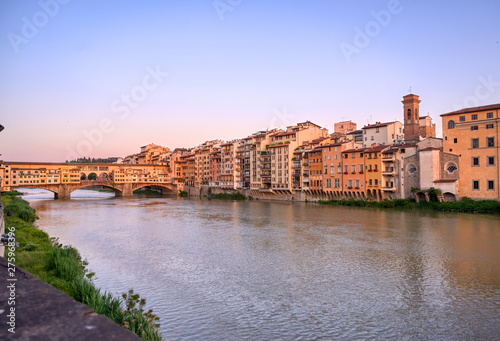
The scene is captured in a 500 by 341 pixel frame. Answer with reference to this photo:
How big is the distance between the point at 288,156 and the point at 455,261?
3814cm

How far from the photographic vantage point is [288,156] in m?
53.6

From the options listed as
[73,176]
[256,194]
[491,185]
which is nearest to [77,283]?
[491,185]

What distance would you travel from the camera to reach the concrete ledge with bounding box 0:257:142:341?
2.38 metres

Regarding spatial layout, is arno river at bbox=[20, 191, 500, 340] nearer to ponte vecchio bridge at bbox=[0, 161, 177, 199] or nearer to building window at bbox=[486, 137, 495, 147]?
building window at bbox=[486, 137, 495, 147]

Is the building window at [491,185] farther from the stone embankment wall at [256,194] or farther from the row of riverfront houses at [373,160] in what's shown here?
the stone embankment wall at [256,194]

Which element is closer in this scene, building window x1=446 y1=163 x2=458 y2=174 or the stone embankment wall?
building window x1=446 y1=163 x2=458 y2=174

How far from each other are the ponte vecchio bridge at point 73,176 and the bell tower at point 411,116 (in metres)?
48.9

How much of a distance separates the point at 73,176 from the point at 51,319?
7196 centimetres

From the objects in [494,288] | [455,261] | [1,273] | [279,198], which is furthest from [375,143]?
[1,273]

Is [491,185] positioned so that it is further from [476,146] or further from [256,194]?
[256,194]

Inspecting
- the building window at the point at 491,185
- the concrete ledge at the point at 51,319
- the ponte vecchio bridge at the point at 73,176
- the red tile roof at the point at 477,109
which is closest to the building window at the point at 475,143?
the red tile roof at the point at 477,109

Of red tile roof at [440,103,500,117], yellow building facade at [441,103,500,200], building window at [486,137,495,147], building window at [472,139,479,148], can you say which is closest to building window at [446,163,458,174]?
yellow building facade at [441,103,500,200]

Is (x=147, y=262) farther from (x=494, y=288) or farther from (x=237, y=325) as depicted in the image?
(x=494, y=288)

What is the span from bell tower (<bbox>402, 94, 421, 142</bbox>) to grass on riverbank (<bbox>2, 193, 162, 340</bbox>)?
41.3 metres
